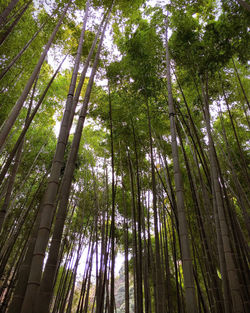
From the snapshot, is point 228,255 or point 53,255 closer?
point 53,255

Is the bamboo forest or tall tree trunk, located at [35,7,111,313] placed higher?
the bamboo forest

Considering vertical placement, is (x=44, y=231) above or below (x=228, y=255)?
below

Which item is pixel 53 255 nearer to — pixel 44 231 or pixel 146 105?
pixel 44 231

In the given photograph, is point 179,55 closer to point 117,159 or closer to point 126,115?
point 126,115

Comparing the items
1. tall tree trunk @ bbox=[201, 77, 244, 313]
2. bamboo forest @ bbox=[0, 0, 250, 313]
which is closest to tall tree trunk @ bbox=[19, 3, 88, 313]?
bamboo forest @ bbox=[0, 0, 250, 313]

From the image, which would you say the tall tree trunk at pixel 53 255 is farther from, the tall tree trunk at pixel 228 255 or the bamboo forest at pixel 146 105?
the tall tree trunk at pixel 228 255

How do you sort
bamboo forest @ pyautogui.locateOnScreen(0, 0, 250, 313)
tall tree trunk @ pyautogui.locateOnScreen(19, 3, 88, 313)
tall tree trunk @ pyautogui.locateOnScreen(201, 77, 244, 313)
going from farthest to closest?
1. bamboo forest @ pyautogui.locateOnScreen(0, 0, 250, 313)
2. tall tree trunk @ pyautogui.locateOnScreen(201, 77, 244, 313)
3. tall tree trunk @ pyautogui.locateOnScreen(19, 3, 88, 313)

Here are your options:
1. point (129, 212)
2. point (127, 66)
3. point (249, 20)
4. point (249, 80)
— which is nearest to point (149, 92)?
point (127, 66)

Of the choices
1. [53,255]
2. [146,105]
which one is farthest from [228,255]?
[146,105]

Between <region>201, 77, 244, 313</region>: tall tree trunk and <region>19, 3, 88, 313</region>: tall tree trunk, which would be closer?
<region>19, 3, 88, 313</region>: tall tree trunk

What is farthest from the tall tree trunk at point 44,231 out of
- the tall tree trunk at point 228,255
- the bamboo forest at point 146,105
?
the tall tree trunk at point 228,255

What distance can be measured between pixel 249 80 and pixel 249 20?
2.27 meters

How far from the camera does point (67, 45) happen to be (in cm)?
466

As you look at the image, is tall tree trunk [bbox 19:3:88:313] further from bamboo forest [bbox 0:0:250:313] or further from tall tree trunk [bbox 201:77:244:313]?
tall tree trunk [bbox 201:77:244:313]
